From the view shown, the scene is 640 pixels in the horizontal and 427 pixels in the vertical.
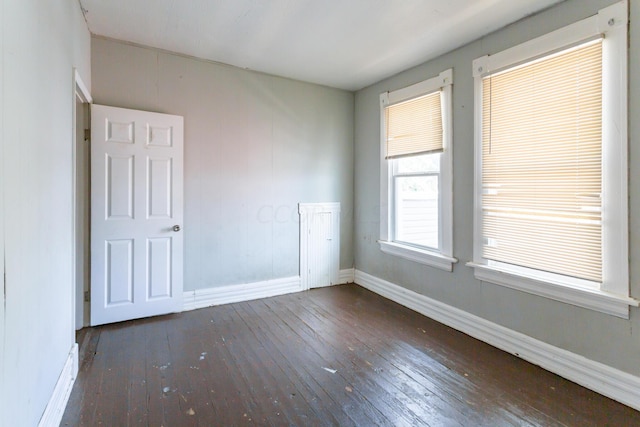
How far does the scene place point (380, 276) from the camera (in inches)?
169

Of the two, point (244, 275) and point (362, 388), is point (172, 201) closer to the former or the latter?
point (244, 275)

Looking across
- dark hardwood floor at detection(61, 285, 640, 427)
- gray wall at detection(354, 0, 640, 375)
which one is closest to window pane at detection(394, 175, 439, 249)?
gray wall at detection(354, 0, 640, 375)

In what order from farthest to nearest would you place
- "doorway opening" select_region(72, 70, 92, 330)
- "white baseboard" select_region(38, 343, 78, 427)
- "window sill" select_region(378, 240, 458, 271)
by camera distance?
"window sill" select_region(378, 240, 458, 271) < "doorway opening" select_region(72, 70, 92, 330) < "white baseboard" select_region(38, 343, 78, 427)

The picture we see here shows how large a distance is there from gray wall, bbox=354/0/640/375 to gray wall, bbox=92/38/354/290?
44 centimetres

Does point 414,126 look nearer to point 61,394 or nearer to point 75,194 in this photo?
point 75,194

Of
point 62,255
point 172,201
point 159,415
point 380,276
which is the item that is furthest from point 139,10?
point 380,276

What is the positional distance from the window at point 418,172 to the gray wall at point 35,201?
308 centimetres

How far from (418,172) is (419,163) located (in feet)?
0.33

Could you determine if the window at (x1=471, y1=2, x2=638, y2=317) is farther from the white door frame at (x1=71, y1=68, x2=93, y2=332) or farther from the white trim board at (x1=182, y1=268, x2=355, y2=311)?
the white door frame at (x1=71, y1=68, x2=93, y2=332)

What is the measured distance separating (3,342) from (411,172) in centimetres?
354

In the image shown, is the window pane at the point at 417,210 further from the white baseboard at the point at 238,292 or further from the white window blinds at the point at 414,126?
the white baseboard at the point at 238,292

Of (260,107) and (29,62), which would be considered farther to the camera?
(260,107)

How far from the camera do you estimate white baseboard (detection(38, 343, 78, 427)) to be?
67.8 inches

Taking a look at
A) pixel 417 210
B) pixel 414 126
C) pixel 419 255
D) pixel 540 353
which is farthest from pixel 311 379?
pixel 414 126
